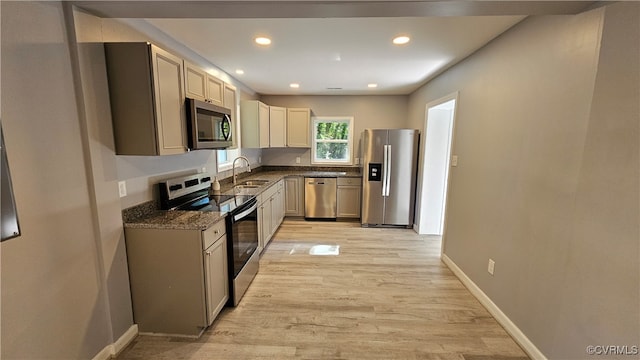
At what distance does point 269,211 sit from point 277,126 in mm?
1820

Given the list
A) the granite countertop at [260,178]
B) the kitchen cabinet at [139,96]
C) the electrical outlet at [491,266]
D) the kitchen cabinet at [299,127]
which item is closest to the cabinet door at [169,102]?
the kitchen cabinet at [139,96]

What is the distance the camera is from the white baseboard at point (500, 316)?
1.82m

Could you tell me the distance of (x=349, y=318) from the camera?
223 cm

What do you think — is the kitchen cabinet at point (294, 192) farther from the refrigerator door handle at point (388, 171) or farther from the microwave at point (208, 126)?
the microwave at point (208, 126)

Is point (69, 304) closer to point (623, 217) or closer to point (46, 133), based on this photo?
point (46, 133)

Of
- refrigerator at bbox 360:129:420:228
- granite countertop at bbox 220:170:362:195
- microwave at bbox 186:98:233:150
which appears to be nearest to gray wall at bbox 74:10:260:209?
microwave at bbox 186:98:233:150

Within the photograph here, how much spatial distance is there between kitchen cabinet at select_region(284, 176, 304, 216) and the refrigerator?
1185 millimetres

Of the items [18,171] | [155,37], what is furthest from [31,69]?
[155,37]

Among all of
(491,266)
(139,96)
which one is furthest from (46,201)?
(491,266)

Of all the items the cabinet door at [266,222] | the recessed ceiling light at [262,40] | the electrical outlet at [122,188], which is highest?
the recessed ceiling light at [262,40]

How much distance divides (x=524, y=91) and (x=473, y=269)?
172 centimetres

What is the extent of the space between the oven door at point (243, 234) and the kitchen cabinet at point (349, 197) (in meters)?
2.34

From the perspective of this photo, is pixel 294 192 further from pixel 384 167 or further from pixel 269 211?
pixel 384 167

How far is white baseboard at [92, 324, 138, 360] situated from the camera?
69.1 inches
